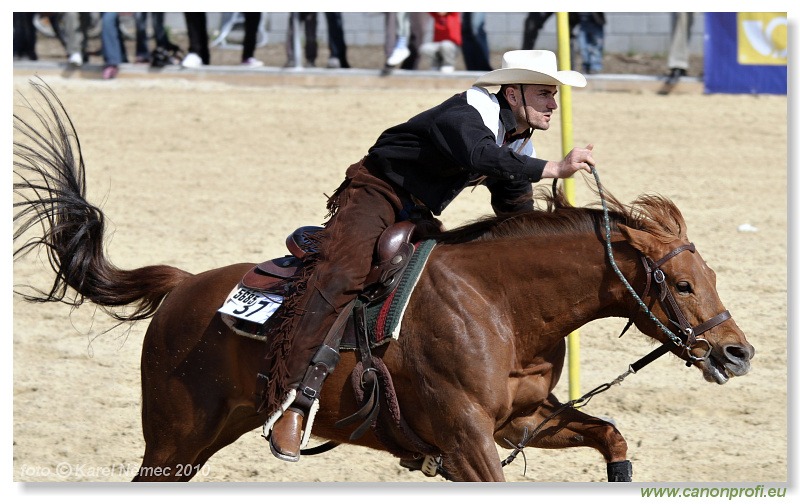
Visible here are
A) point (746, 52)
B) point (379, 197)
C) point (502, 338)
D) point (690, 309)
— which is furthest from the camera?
point (746, 52)

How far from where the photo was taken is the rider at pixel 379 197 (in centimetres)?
458

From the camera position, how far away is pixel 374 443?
4836mm

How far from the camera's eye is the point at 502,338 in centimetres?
451

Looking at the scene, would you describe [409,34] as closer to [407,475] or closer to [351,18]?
[351,18]

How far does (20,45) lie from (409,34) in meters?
5.62

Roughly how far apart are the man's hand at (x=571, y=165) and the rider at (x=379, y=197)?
0.90 feet

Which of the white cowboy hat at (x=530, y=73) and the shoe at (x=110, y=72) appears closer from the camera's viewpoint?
the white cowboy hat at (x=530, y=73)

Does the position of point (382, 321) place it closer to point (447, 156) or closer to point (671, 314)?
point (447, 156)

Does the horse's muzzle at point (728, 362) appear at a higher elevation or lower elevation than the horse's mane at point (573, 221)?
lower

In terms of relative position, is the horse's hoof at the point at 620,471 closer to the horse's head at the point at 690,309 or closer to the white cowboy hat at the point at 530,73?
the horse's head at the point at 690,309

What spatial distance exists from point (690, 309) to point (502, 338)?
0.74 metres

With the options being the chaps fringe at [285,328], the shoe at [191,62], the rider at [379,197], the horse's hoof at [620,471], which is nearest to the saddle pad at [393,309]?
the rider at [379,197]

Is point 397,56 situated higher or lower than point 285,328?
lower

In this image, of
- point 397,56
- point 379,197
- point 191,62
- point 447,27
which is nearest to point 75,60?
A: point 191,62
